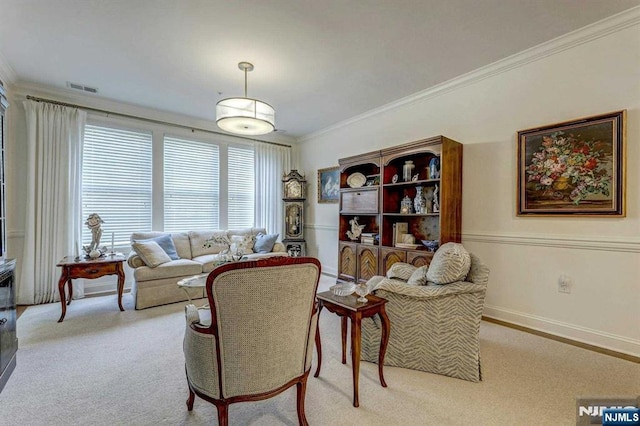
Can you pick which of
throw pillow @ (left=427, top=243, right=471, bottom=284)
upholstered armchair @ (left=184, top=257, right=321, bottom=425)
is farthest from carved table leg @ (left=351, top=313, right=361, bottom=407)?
throw pillow @ (left=427, top=243, right=471, bottom=284)

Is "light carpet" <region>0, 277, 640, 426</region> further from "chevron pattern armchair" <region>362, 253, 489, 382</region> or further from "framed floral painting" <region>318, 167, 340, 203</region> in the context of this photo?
"framed floral painting" <region>318, 167, 340, 203</region>

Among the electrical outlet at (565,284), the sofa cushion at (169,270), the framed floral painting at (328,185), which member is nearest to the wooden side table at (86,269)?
the sofa cushion at (169,270)

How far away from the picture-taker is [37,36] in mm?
2754

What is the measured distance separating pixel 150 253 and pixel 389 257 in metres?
3.11

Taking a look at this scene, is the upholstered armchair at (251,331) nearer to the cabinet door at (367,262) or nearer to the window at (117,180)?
the cabinet door at (367,262)

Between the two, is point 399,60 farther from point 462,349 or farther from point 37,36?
point 37,36

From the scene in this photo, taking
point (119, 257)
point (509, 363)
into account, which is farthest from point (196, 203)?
point (509, 363)

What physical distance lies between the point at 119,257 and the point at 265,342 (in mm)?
3108

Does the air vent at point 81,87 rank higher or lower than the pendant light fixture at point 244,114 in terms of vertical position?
higher

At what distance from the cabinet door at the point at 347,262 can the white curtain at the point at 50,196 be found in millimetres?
3718

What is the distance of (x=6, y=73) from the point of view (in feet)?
11.1

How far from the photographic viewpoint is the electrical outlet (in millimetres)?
2744

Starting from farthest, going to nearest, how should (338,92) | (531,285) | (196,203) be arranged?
(196,203) → (338,92) → (531,285)

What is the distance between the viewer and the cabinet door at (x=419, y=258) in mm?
3373
